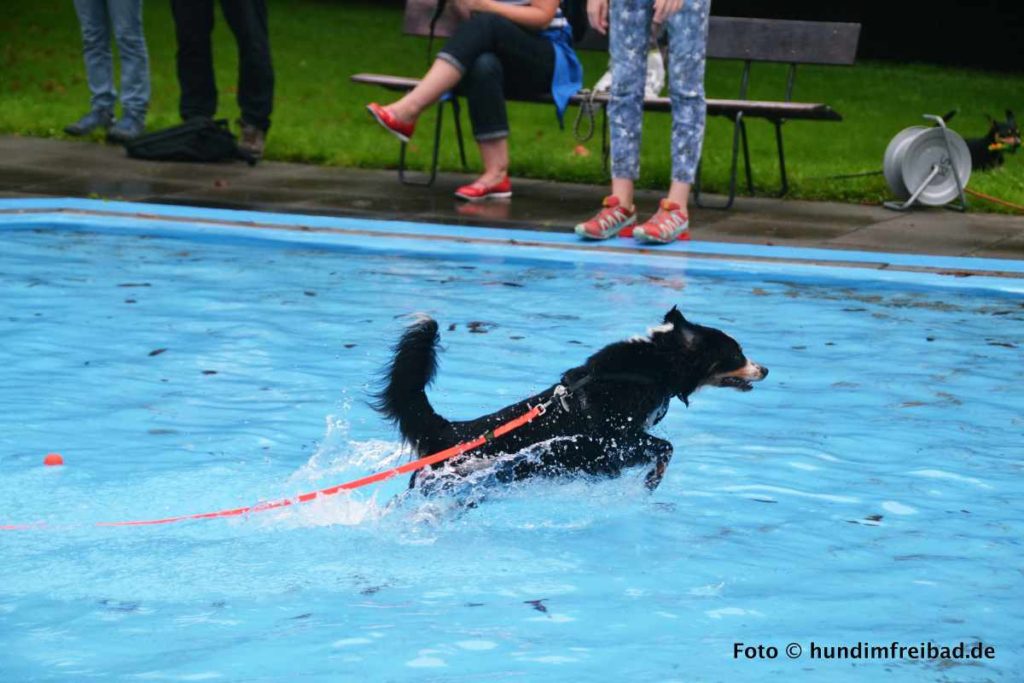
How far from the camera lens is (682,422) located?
536 centimetres

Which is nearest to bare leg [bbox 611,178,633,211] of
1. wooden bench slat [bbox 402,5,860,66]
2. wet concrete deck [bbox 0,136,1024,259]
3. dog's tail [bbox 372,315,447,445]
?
wet concrete deck [bbox 0,136,1024,259]

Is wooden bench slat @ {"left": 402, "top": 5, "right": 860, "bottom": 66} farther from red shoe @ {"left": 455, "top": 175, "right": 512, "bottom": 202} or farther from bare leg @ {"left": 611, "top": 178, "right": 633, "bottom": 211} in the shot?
bare leg @ {"left": 611, "top": 178, "right": 633, "bottom": 211}

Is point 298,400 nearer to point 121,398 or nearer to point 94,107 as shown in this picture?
point 121,398

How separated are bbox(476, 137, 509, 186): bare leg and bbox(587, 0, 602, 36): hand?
1.05 meters

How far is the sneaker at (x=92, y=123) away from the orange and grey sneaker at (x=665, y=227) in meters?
5.06

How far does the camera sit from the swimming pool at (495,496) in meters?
3.49

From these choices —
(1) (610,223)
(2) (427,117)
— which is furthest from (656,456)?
(2) (427,117)

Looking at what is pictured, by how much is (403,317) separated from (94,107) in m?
5.55

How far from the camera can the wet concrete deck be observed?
26.3 ft

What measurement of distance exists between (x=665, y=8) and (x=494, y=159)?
189 centimetres

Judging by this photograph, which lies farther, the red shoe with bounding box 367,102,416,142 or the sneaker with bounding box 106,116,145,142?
the sneaker with bounding box 106,116,145,142

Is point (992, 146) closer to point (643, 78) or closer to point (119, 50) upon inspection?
point (643, 78)

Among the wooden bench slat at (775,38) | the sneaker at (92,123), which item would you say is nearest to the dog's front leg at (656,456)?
the wooden bench slat at (775,38)

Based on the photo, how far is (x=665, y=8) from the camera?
24.3 feet
